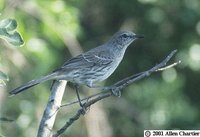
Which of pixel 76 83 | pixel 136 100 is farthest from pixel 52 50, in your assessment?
pixel 76 83

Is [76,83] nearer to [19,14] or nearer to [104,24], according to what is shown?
[19,14]

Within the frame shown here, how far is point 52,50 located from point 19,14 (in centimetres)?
78

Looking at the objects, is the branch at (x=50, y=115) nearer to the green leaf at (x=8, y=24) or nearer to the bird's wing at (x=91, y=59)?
the green leaf at (x=8, y=24)

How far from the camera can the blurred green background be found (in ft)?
28.2

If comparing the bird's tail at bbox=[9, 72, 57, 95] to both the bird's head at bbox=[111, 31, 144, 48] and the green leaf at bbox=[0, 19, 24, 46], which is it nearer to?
the green leaf at bbox=[0, 19, 24, 46]

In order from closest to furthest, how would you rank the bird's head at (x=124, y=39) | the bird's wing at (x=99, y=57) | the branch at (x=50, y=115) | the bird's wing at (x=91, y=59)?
1. the branch at (x=50, y=115)
2. the bird's wing at (x=91, y=59)
3. the bird's wing at (x=99, y=57)
4. the bird's head at (x=124, y=39)

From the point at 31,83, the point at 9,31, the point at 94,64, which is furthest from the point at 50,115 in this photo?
the point at 94,64

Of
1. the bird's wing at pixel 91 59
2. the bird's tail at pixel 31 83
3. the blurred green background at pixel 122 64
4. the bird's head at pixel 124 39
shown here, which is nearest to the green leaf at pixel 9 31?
the bird's tail at pixel 31 83

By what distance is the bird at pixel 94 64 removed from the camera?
620 cm

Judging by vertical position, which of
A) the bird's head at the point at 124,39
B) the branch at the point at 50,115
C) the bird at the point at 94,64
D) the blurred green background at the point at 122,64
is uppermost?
the blurred green background at the point at 122,64

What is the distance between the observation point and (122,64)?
1046 cm

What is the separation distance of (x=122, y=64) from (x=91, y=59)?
363 centimetres

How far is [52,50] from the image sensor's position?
904 cm

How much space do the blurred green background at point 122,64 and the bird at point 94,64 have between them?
3.82ft
